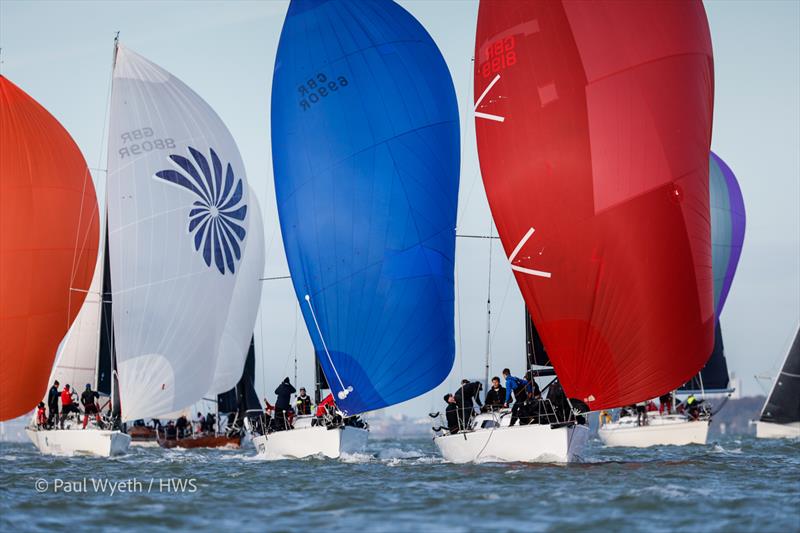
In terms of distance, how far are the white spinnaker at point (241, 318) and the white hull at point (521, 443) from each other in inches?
711

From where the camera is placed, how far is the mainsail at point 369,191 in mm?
23484

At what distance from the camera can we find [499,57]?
1997cm

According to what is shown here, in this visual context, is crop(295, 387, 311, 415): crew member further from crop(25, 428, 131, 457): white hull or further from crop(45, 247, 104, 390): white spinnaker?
crop(45, 247, 104, 390): white spinnaker

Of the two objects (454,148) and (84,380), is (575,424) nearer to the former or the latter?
(454,148)

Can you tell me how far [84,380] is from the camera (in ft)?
133

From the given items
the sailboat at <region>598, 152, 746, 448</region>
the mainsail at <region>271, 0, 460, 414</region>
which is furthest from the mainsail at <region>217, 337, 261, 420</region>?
the mainsail at <region>271, 0, 460, 414</region>

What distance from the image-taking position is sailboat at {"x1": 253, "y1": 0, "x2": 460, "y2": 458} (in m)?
23.5

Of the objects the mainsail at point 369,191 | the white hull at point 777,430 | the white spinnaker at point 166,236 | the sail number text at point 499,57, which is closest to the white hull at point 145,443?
the white spinnaker at point 166,236

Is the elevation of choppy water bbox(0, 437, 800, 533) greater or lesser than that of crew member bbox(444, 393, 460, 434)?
lesser

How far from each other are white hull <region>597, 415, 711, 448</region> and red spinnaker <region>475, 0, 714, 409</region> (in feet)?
58.9

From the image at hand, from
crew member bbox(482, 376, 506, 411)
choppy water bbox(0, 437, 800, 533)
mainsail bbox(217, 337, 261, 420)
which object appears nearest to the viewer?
choppy water bbox(0, 437, 800, 533)

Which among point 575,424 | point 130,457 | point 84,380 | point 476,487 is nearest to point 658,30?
point 575,424

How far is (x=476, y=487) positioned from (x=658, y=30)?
315 inches

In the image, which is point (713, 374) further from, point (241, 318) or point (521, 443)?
point (521, 443)
